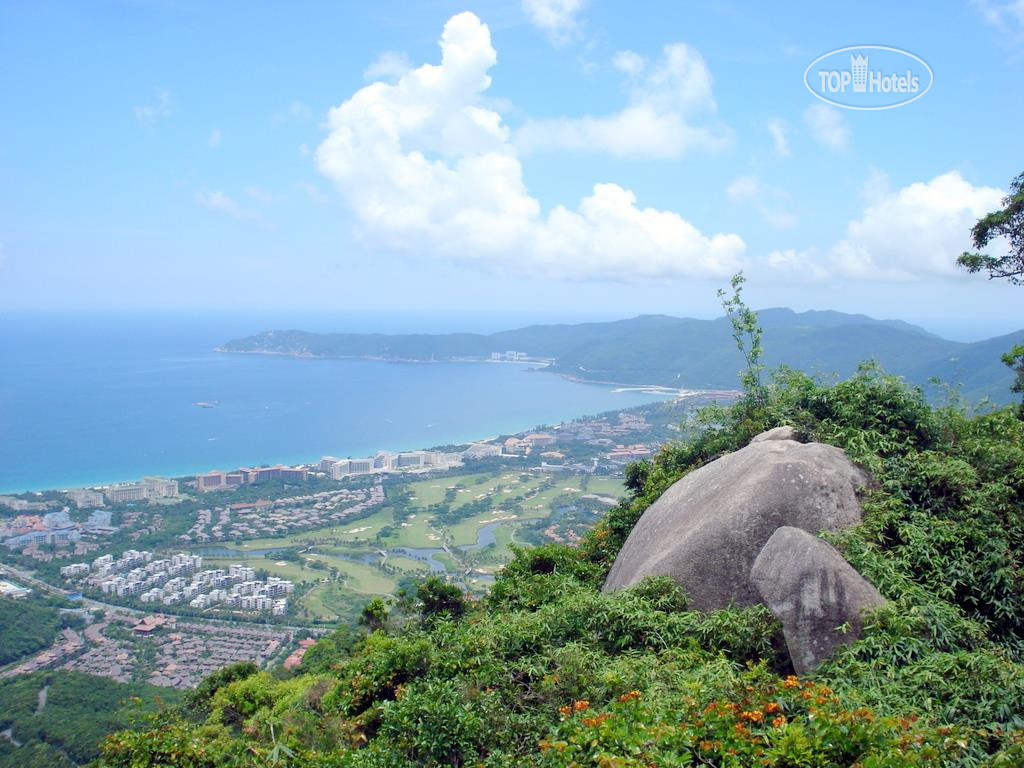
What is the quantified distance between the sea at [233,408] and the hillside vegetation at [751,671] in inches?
1851

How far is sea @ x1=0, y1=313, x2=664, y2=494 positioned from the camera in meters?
51.7

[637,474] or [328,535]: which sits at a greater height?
[637,474]

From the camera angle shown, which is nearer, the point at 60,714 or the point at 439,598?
the point at 439,598

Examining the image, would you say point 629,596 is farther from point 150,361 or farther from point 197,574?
point 150,361

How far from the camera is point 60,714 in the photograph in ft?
51.4

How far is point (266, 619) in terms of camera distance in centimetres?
2281

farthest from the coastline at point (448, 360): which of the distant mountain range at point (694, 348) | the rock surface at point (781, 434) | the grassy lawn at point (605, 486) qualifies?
the rock surface at point (781, 434)

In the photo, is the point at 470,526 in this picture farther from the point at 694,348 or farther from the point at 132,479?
the point at 694,348

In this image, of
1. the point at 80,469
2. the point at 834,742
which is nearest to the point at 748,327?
the point at 834,742

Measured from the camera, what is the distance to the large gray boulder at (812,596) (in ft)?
16.0

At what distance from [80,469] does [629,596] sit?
52928 mm

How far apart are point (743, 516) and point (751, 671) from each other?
2.07 metres

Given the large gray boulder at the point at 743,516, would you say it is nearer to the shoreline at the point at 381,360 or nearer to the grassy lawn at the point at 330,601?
the grassy lawn at the point at 330,601

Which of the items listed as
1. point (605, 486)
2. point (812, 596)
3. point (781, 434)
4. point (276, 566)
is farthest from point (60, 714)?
point (605, 486)
